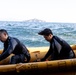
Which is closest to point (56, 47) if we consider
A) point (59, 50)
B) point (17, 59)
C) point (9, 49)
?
point (59, 50)

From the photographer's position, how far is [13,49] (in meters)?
5.27

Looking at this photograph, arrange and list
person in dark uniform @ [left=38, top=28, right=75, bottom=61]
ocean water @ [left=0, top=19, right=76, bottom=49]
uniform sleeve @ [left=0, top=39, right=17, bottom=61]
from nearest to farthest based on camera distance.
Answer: uniform sleeve @ [left=0, top=39, right=17, bottom=61]
person in dark uniform @ [left=38, top=28, right=75, bottom=61]
ocean water @ [left=0, top=19, right=76, bottom=49]

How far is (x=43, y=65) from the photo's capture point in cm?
517

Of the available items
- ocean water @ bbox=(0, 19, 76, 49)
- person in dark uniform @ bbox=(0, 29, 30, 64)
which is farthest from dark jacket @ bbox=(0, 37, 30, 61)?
ocean water @ bbox=(0, 19, 76, 49)

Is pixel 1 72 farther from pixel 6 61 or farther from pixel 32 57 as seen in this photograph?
pixel 32 57

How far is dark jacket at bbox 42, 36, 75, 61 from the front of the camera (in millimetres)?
5434

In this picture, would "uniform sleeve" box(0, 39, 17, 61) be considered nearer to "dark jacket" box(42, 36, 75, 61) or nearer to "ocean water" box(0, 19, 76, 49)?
"dark jacket" box(42, 36, 75, 61)

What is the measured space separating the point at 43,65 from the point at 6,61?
3.17ft

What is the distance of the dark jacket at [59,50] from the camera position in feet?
17.8

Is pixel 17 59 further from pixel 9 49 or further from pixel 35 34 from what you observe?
pixel 35 34

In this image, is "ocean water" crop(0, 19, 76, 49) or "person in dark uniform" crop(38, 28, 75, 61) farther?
"ocean water" crop(0, 19, 76, 49)

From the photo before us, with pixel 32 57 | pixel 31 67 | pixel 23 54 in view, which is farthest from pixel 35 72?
pixel 32 57

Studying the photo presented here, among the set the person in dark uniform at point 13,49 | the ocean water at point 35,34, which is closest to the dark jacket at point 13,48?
the person in dark uniform at point 13,49

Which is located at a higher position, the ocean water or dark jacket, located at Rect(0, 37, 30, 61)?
dark jacket, located at Rect(0, 37, 30, 61)
